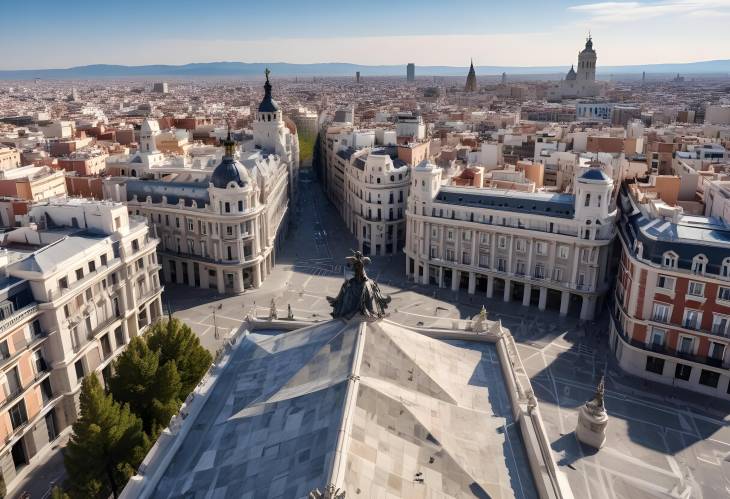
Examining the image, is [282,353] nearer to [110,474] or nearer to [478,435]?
Result: [478,435]

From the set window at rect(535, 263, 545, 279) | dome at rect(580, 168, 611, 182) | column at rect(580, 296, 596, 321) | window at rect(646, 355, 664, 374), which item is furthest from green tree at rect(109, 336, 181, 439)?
dome at rect(580, 168, 611, 182)

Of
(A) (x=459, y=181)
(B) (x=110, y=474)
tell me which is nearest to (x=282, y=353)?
(B) (x=110, y=474)

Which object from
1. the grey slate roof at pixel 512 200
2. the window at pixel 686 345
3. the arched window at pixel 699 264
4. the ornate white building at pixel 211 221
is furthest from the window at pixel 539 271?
the ornate white building at pixel 211 221

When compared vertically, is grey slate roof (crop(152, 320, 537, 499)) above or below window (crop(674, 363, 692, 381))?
above

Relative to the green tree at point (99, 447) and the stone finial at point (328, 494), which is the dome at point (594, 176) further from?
the stone finial at point (328, 494)

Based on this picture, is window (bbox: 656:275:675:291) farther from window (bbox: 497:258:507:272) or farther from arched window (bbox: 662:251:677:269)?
window (bbox: 497:258:507:272)
